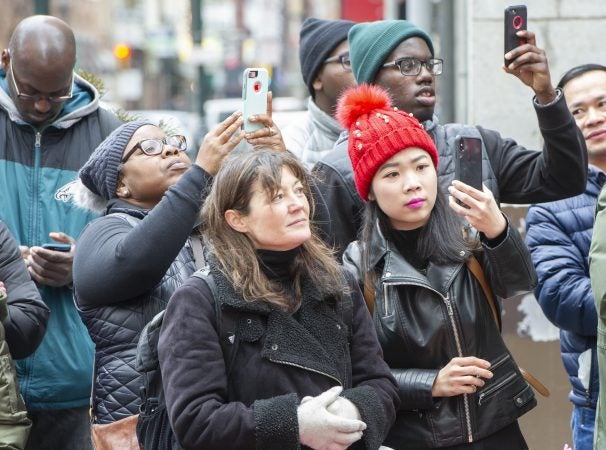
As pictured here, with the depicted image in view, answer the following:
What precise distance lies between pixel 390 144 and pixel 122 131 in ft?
3.94

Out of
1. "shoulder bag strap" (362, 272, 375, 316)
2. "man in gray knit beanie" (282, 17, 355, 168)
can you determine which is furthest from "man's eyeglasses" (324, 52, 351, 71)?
"shoulder bag strap" (362, 272, 375, 316)

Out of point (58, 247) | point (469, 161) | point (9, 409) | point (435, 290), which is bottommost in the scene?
point (9, 409)

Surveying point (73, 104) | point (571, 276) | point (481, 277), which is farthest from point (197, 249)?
point (571, 276)

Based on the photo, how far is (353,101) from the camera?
14.7ft

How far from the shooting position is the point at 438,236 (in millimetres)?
4254

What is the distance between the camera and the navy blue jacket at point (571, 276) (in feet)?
16.2

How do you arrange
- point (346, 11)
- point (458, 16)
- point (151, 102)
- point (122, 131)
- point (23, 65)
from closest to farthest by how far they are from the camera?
point (122, 131) < point (23, 65) < point (458, 16) < point (346, 11) < point (151, 102)

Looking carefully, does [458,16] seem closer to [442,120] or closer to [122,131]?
[442,120]

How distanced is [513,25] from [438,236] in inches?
40.3

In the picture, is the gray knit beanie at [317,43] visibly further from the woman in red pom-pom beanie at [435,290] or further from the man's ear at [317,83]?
the woman in red pom-pom beanie at [435,290]

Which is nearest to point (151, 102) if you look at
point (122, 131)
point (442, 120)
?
point (442, 120)

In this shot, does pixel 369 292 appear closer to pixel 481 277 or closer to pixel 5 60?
pixel 481 277

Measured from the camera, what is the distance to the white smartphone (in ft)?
14.5

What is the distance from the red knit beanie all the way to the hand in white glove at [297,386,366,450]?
1081 millimetres
